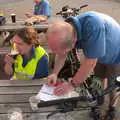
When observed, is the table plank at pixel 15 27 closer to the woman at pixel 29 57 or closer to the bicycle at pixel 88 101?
the woman at pixel 29 57

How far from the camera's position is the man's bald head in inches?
100

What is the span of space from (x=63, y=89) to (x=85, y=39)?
1.50ft

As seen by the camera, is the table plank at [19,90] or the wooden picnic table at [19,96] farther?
the table plank at [19,90]

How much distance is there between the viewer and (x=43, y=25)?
20.9 ft

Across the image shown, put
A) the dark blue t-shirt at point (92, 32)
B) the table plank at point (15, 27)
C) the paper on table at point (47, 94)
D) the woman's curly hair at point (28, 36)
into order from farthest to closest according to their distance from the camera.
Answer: the table plank at point (15, 27) → the woman's curly hair at point (28, 36) → the paper on table at point (47, 94) → the dark blue t-shirt at point (92, 32)

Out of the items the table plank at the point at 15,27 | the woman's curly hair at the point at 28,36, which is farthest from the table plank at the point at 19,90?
the table plank at the point at 15,27

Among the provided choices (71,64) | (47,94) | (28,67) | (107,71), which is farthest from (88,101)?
(71,64)

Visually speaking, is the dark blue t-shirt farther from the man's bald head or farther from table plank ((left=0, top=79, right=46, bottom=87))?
table plank ((left=0, top=79, right=46, bottom=87))

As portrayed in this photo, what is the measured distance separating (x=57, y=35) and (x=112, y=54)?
819 mm

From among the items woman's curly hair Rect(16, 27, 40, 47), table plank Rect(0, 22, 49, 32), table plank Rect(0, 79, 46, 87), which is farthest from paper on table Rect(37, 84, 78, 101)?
table plank Rect(0, 22, 49, 32)

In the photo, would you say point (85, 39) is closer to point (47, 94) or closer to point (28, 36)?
point (47, 94)

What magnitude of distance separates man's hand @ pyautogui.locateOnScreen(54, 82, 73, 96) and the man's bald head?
0.43 metres

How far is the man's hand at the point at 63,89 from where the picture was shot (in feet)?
9.43

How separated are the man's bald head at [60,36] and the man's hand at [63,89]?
16.8 inches
